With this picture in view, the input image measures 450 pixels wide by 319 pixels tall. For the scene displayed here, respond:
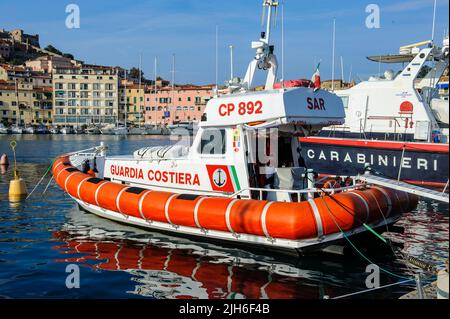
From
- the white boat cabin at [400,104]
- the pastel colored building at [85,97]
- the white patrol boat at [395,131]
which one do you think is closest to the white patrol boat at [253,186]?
the white patrol boat at [395,131]

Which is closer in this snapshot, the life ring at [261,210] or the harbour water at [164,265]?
the harbour water at [164,265]

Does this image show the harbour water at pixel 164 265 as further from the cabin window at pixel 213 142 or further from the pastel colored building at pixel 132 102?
the pastel colored building at pixel 132 102

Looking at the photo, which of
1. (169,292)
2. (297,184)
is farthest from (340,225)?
(169,292)

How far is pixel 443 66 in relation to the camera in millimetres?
20219

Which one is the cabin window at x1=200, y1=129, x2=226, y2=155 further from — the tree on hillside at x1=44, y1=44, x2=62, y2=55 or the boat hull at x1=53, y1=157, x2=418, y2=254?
the tree on hillside at x1=44, y1=44, x2=62, y2=55

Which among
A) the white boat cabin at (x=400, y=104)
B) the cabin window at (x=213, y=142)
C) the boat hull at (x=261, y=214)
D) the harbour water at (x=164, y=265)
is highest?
the white boat cabin at (x=400, y=104)

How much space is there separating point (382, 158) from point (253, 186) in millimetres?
9428

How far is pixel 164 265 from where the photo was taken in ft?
29.7

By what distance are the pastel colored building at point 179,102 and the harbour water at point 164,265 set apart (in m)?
68.0

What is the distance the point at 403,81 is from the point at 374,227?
12.4 metres

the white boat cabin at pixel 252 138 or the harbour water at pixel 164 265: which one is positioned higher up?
the white boat cabin at pixel 252 138

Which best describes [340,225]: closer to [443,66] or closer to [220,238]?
[220,238]

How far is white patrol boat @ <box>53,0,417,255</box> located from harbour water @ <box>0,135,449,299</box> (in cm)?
42

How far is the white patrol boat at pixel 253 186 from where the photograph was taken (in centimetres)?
862
